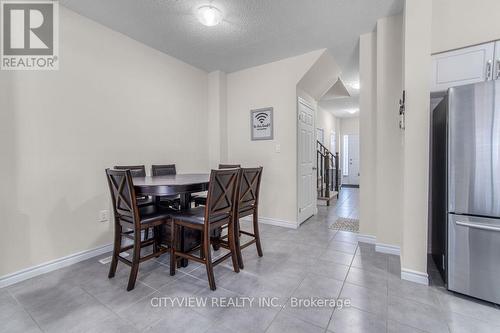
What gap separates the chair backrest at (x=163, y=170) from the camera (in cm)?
298

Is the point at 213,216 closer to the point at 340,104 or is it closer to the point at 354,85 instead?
the point at 354,85

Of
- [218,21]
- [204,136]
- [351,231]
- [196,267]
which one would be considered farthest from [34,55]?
[351,231]

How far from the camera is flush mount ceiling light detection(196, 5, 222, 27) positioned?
2191 millimetres

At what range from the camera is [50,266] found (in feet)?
6.97

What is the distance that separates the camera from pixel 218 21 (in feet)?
7.97

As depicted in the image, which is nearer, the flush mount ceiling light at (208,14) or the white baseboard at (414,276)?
the white baseboard at (414,276)

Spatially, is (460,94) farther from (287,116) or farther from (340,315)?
(287,116)

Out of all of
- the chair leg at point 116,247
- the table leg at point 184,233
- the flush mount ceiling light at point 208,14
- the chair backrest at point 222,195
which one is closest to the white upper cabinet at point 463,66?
the chair backrest at point 222,195

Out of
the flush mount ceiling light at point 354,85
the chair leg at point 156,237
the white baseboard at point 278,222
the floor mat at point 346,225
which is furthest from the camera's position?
the flush mount ceiling light at point 354,85

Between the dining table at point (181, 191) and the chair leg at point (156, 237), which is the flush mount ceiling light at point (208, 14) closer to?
the dining table at point (181, 191)

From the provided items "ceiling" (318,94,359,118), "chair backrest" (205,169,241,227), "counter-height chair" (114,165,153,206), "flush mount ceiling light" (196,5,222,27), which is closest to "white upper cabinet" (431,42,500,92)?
"chair backrest" (205,169,241,227)

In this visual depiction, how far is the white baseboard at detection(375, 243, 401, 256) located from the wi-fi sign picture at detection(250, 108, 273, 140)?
206 cm

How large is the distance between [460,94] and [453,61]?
0.56 meters

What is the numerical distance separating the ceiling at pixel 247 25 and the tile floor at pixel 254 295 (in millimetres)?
2560
